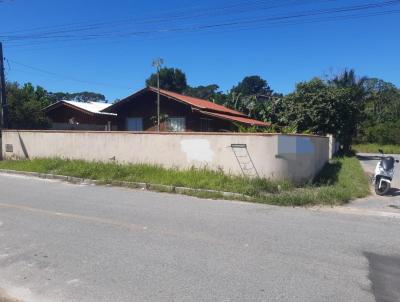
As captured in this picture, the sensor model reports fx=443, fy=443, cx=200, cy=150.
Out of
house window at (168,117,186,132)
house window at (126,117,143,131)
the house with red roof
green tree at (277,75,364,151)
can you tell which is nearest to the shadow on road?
the house with red roof

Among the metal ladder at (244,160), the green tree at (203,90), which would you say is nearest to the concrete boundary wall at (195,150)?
the metal ladder at (244,160)

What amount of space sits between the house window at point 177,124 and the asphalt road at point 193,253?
18.0 metres

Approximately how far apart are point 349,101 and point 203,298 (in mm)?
31193

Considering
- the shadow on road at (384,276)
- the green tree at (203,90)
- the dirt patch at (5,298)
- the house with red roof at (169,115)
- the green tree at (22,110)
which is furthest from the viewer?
the green tree at (203,90)

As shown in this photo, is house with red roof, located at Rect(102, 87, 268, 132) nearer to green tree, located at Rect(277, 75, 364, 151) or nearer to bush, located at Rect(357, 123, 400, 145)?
green tree, located at Rect(277, 75, 364, 151)

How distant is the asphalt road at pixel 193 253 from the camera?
486cm

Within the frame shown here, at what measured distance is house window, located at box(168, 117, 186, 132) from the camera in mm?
28062

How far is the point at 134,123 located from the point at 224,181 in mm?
17564

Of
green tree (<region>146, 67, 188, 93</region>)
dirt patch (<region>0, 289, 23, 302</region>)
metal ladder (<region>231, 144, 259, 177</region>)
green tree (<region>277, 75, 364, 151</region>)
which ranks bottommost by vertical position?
dirt patch (<region>0, 289, 23, 302</region>)

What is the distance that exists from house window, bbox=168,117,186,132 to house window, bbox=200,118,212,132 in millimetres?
1163

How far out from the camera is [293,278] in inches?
207

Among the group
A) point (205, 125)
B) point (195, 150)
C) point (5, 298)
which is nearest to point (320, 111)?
point (205, 125)

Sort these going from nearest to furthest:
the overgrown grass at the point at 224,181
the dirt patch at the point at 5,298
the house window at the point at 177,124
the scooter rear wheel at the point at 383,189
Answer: the dirt patch at the point at 5,298 < the overgrown grass at the point at 224,181 < the scooter rear wheel at the point at 383,189 < the house window at the point at 177,124

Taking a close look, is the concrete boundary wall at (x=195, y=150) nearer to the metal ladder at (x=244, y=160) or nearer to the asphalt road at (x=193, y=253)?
the metal ladder at (x=244, y=160)
